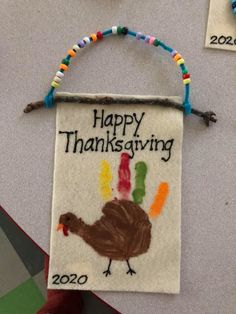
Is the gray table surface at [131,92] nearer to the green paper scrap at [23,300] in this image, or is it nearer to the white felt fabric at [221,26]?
the white felt fabric at [221,26]

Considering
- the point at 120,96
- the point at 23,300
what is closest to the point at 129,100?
the point at 120,96

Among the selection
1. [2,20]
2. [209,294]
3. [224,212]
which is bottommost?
[209,294]

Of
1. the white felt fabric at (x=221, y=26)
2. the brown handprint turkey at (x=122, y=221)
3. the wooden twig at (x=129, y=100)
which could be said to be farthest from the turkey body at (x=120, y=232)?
the white felt fabric at (x=221, y=26)

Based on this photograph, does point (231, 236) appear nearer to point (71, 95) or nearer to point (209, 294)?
point (209, 294)

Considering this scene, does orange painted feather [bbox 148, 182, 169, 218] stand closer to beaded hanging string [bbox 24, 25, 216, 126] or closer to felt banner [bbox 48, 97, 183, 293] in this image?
felt banner [bbox 48, 97, 183, 293]

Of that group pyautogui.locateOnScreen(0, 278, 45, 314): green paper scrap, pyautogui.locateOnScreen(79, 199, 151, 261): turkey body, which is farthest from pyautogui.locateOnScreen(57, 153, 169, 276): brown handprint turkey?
pyautogui.locateOnScreen(0, 278, 45, 314): green paper scrap

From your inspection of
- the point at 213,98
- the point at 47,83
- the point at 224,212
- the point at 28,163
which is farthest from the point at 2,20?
the point at 224,212
